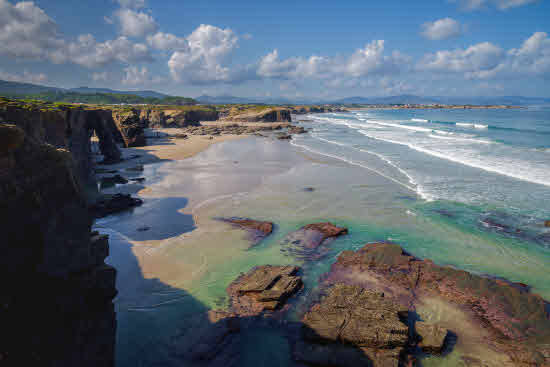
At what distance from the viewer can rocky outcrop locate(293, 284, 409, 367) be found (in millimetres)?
6789

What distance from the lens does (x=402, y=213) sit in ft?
53.2

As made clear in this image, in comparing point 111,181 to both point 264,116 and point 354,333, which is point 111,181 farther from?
point 264,116

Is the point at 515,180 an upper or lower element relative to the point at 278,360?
upper

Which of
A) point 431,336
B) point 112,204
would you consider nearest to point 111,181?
point 112,204

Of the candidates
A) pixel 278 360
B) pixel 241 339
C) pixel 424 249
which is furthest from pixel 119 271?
pixel 424 249

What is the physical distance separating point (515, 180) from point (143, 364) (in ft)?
90.8

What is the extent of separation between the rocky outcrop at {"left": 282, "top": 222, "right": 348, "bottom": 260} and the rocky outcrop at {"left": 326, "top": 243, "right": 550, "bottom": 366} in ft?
4.05

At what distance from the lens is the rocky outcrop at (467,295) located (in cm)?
745

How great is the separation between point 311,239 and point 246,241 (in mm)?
3109

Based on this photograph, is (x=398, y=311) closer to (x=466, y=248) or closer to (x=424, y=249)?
(x=424, y=249)

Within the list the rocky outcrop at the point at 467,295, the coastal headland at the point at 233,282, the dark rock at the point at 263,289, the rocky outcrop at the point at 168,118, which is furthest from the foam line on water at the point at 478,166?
the rocky outcrop at the point at 168,118

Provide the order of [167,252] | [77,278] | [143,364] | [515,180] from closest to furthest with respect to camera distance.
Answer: [77,278] → [143,364] → [167,252] → [515,180]

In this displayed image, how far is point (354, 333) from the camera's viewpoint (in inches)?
283

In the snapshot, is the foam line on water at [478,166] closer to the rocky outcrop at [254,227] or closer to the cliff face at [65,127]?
the rocky outcrop at [254,227]
